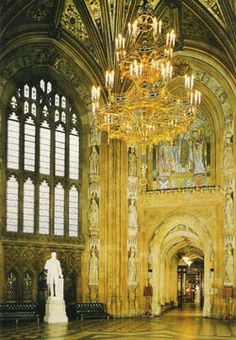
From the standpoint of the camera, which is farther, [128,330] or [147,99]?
[128,330]

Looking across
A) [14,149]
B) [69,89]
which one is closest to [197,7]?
[69,89]

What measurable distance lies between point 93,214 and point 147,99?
41.1ft

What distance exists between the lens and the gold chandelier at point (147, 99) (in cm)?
2111

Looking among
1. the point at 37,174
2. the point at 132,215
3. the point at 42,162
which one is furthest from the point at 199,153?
the point at 37,174

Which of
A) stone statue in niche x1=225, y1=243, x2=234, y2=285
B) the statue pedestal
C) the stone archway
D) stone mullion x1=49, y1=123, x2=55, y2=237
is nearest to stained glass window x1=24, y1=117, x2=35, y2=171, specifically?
stone mullion x1=49, y1=123, x2=55, y2=237

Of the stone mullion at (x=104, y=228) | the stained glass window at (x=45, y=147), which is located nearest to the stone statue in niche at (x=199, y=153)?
the stone mullion at (x=104, y=228)

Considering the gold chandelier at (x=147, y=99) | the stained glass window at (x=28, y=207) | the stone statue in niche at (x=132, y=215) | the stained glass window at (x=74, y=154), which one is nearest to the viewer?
the gold chandelier at (x=147, y=99)

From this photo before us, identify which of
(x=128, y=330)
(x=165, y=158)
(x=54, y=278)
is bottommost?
(x=128, y=330)

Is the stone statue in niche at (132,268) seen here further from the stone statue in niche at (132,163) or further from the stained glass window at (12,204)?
the stained glass window at (12,204)

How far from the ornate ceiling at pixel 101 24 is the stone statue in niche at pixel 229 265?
844 centimetres

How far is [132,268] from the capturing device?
107ft

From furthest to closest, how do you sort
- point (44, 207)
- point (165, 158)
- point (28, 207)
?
point (165, 158) < point (44, 207) < point (28, 207)

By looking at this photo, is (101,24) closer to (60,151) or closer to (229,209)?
(60,151)

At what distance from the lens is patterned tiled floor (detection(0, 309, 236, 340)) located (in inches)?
900
